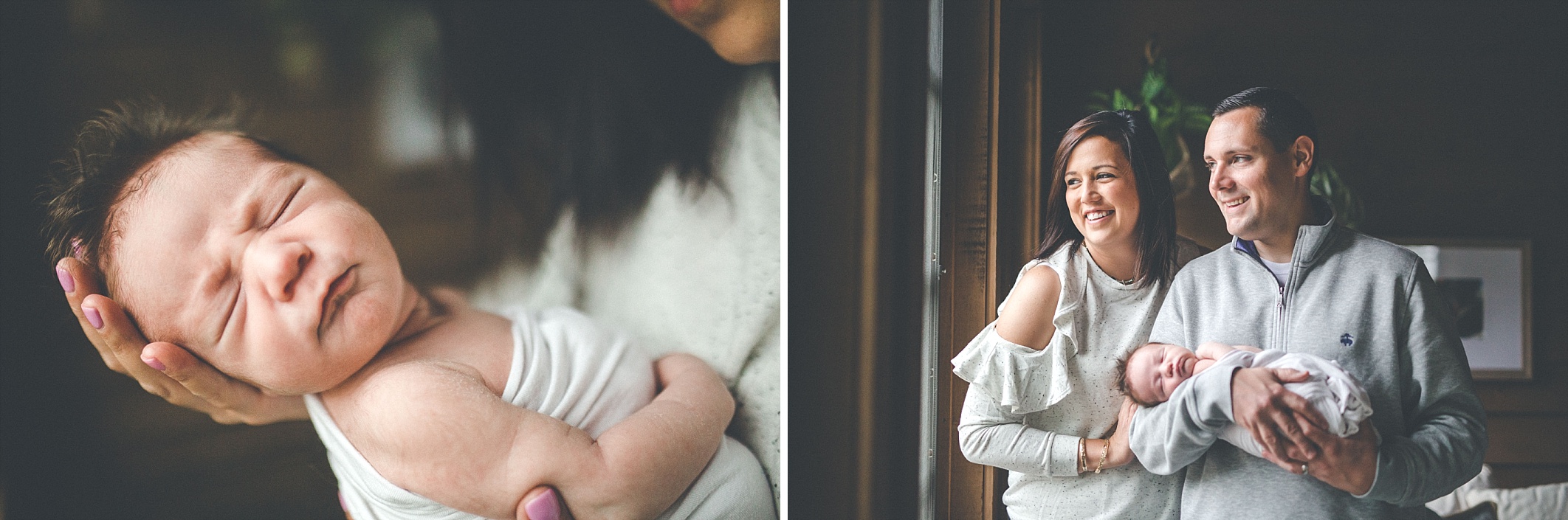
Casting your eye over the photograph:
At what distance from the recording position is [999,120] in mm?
1074

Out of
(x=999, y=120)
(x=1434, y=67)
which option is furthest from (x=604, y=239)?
(x=1434, y=67)

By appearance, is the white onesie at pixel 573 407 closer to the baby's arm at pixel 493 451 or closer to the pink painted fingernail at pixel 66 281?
the baby's arm at pixel 493 451

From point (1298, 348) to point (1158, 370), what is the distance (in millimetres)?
159

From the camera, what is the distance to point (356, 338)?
3.08 feet

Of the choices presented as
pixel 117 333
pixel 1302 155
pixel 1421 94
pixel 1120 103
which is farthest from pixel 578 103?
pixel 1421 94

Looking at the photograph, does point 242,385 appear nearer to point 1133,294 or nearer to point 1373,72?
point 1133,294

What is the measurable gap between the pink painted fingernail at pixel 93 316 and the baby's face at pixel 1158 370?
1.25 meters

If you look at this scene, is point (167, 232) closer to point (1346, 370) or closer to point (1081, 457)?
point (1081, 457)

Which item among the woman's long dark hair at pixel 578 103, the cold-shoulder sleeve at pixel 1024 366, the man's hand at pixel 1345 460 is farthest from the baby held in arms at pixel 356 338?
the man's hand at pixel 1345 460

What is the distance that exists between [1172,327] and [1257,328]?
0.09 m

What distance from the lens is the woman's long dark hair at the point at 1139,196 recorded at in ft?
3.28

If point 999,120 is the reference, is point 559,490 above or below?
below

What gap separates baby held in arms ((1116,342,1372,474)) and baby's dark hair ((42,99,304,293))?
1.19 metres

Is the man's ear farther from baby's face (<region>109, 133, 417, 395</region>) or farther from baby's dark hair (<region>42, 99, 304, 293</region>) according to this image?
baby's dark hair (<region>42, 99, 304, 293</region>)
